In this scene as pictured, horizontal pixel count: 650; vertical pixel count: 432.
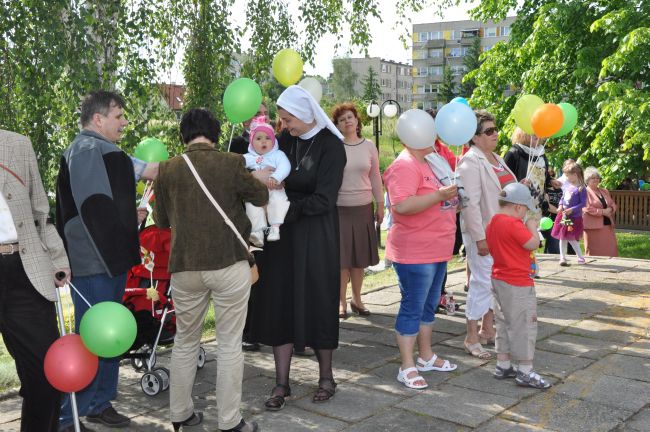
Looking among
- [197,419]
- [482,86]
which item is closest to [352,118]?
[197,419]

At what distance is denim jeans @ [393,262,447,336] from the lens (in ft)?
16.4

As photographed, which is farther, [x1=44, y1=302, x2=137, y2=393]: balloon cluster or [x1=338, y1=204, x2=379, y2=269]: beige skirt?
[x1=338, y1=204, x2=379, y2=269]: beige skirt

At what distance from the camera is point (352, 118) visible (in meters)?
6.95

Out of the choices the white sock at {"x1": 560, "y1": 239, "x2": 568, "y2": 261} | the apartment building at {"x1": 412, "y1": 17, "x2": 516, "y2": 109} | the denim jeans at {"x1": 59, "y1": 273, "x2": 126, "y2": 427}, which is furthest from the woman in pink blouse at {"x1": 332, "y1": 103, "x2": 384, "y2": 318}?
the apartment building at {"x1": 412, "y1": 17, "x2": 516, "y2": 109}

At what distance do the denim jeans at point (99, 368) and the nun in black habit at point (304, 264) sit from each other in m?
0.93

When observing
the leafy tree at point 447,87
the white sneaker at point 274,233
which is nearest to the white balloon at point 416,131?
the white sneaker at point 274,233

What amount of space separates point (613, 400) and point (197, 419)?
2.73 metres

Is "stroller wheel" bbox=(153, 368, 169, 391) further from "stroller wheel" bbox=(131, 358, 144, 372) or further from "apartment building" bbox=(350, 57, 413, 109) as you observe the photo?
"apartment building" bbox=(350, 57, 413, 109)

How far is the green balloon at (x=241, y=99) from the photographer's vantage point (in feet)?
15.9

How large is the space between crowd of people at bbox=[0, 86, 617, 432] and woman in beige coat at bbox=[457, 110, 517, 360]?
12 millimetres

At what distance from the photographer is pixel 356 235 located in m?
6.91

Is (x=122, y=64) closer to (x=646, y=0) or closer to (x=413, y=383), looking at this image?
(x=413, y=383)

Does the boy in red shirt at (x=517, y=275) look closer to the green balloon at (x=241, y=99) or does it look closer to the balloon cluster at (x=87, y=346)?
the green balloon at (x=241, y=99)

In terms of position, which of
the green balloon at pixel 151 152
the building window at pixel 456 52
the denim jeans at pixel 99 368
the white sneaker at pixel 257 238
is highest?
the building window at pixel 456 52
